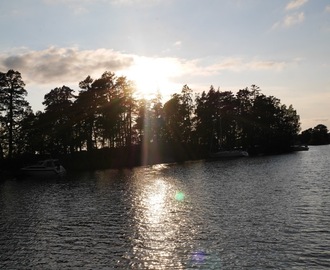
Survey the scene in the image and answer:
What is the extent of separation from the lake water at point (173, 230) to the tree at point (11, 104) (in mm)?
45716

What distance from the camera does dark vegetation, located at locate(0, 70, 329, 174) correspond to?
3514 inches

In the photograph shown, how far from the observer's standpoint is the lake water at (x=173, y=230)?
19328mm

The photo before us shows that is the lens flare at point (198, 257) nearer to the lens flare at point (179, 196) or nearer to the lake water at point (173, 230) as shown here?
the lake water at point (173, 230)

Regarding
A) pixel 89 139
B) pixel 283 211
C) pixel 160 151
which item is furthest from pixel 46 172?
pixel 283 211

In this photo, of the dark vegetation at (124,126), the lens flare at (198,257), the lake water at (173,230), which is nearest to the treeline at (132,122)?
the dark vegetation at (124,126)

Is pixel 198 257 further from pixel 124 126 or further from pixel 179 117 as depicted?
pixel 179 117

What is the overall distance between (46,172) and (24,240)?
189 feet

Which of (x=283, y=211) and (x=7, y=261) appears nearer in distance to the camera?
(x=7, y=261)

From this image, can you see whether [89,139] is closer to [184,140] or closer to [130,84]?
[130,84]

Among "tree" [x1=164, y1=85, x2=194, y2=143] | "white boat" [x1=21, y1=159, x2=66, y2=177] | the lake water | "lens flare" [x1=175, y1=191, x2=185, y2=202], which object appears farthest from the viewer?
"tree" [x1=164, y1=85, x2=194, y2=143]

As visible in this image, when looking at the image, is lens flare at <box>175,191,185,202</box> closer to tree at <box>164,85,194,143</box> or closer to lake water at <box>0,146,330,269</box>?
→ lake water at <box>0,146,330,269</box>

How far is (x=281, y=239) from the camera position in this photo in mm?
22156

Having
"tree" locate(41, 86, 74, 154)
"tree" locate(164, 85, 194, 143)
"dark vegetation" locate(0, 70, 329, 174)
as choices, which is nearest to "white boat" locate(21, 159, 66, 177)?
"dark vegetation" locate(0, 70, 329, 174)

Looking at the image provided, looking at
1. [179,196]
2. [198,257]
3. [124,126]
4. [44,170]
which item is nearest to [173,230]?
[198,257]
